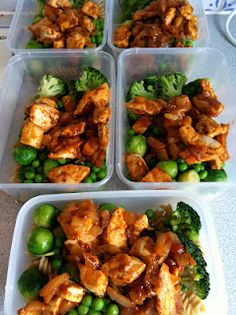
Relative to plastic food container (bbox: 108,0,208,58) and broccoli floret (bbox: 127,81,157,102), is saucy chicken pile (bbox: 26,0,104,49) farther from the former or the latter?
broccoli floret (bbox: 127,81,157,102)

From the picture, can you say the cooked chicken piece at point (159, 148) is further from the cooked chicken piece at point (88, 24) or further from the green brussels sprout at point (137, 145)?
the cooked chicken piece at point (88, 24)

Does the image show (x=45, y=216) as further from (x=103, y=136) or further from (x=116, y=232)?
(x=103, y=136)

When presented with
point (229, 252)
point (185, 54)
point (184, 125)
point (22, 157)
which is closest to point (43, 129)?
point (22, 157)

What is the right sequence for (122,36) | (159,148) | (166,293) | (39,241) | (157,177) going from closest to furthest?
1. (166,293)
2. (39,241)
3. (157,177)
4. (159,148)
5. (122,36)

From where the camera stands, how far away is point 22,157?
4.20ft

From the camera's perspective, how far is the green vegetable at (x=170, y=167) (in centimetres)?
123

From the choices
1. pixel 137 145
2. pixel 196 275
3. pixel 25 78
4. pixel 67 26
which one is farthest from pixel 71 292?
pixel 67 26

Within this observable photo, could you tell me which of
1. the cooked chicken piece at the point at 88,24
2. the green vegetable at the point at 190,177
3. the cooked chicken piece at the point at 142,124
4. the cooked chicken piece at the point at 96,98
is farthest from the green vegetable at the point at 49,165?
the cooked chicken piece at the point at 88,24

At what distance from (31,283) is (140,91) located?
83cm

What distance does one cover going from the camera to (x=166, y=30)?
157 cm

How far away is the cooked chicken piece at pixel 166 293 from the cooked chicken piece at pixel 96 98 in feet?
2.09

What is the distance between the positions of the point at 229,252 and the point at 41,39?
1.14 meters

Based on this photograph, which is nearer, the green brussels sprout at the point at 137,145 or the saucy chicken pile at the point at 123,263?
the saucy chicken pile at the point at 123,263

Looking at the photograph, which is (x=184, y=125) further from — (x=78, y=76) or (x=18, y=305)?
(x=18, y=305)
